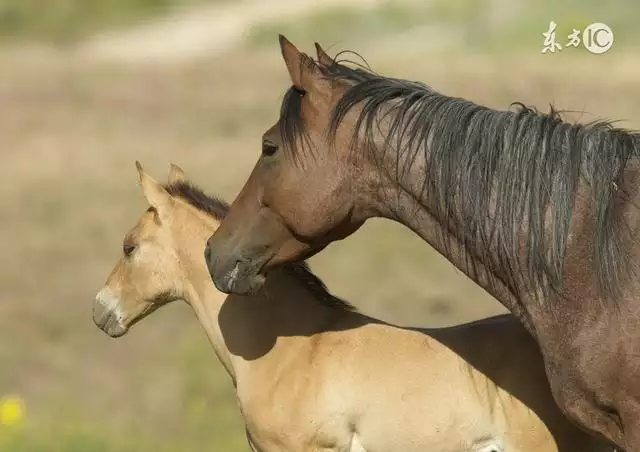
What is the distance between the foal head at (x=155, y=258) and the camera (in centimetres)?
633

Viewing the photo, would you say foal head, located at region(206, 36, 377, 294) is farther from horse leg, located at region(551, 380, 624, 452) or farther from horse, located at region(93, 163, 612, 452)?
horse leg, located at region(551, 380, 624, 452)

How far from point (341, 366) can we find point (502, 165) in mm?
1276

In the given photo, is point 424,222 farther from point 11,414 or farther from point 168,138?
point 168,138

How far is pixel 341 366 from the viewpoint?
5.88 meters

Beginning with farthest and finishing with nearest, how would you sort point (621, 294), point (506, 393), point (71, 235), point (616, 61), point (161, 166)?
point (616, 61), point (161, 166), point (71, 235), point (506, 393), point (621, 294)

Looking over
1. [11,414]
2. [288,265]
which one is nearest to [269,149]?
[288,265]

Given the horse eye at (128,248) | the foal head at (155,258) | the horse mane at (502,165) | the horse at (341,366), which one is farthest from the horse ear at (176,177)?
the horse mane at (502,165)

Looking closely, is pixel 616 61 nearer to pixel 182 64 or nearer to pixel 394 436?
pixel 182 64

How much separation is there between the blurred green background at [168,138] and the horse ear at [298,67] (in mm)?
3431

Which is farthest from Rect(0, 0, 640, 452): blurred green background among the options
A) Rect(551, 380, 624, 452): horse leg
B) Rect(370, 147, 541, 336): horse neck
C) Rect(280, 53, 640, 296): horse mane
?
Rect(551, 380, 624, 452): horse leg

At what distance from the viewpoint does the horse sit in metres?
5.69

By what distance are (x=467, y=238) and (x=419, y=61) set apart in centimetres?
1369

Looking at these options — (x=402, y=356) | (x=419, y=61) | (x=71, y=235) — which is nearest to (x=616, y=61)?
(x=419, y=61)

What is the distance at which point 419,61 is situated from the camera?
18.7 metres
